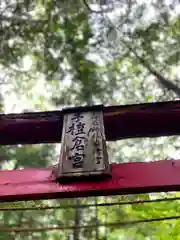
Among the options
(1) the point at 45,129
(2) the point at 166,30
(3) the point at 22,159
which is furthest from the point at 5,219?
(2) the point at 166,30

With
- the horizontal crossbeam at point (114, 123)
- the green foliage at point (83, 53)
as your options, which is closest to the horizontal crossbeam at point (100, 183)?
the horizontal crossbeam at point (114, 123)

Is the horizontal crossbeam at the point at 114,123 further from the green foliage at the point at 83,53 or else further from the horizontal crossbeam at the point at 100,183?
the green foliage at the point at 83,53

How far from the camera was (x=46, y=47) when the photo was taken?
5.43m

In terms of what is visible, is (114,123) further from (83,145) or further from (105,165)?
(105,165)

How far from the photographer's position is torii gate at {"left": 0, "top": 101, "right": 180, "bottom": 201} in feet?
5.65

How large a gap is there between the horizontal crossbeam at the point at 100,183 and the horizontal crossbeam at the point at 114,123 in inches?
16.9

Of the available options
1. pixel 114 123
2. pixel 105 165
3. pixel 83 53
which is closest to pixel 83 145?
pixel 105 165

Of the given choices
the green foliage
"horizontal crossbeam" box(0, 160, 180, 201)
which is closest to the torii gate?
"horizontal crossbeam" box(0, 160, 180, 201)

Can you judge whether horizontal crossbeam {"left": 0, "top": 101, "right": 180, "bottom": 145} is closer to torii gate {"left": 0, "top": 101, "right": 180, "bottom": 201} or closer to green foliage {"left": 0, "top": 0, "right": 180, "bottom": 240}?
torii gate {"left": 0, "top": 101, "right": 180, "bottom": 201}

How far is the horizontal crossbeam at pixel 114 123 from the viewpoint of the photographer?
2.25 metres

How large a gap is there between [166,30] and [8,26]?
2.80m

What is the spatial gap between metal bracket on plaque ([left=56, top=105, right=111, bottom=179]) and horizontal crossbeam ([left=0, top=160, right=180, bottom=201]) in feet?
0.24

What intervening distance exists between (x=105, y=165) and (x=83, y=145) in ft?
0.86

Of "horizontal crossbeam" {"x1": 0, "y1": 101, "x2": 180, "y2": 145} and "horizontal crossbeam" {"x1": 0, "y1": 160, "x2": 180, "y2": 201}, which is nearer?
"horizontal crossbeam" {"x1": 0, "y1": 160, "x2": 180, "y2": 201}
